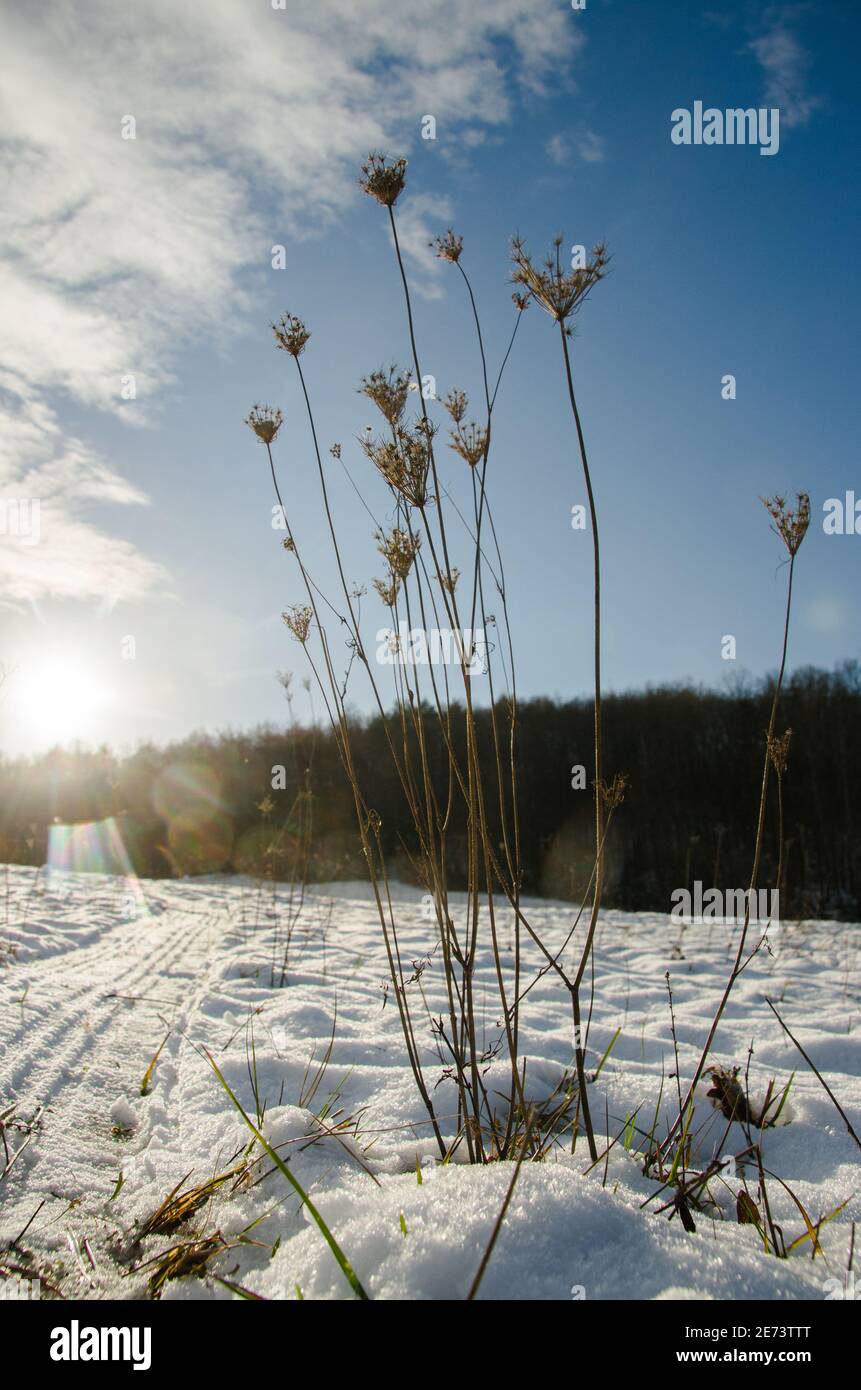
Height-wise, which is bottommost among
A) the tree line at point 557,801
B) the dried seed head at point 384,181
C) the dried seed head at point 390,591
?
the tree line at point 557,801

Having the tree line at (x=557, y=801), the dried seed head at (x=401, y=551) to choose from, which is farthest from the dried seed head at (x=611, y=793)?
the tree line at (x=557, y=801)

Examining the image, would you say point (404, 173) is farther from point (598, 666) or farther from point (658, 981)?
point (658, 981)

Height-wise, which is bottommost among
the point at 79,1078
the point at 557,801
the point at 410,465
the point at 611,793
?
the point at 557,801

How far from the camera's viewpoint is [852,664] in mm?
17328

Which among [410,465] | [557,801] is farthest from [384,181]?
[557,801]

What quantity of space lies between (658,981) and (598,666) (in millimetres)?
Result: 4115

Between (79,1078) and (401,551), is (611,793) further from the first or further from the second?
(79,1078)

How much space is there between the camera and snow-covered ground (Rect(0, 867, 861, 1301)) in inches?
44.6

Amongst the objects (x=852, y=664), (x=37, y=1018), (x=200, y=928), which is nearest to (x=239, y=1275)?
(x=37, y=1018)

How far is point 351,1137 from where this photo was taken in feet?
6.22

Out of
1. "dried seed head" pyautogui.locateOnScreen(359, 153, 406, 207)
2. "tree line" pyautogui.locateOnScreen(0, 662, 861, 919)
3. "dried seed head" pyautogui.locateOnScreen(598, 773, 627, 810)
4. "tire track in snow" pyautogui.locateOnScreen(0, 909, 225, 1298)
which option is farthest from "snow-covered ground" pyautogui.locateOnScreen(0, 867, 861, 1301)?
"tree line" pyautogui.locateOnScreen(0, 662, 861, 919)

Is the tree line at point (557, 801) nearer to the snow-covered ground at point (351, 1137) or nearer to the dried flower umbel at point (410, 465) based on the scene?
the snow-covered ground at point (351, 1137)

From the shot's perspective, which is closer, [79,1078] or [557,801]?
[79,1078]

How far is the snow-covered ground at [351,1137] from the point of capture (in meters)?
1.13
